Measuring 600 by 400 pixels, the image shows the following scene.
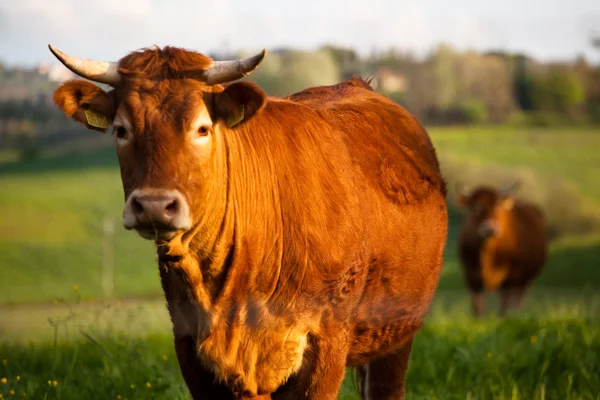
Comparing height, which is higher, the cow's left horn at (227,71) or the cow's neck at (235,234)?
the cow's left horn at (227,71)

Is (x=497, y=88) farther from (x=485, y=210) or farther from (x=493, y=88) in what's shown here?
(x=485, y=210)

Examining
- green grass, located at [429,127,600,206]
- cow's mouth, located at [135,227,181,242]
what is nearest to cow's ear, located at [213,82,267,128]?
cow's mouth, located at [135,227,181,242]

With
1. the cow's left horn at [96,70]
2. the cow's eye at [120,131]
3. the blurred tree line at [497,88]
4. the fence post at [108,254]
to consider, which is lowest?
the fence post at [108,254]

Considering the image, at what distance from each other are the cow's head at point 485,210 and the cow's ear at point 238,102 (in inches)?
558

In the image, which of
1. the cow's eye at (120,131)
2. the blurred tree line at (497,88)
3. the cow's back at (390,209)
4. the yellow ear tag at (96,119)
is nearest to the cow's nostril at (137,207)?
the cow's eye at (120,131)

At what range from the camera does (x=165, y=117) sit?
423 cm

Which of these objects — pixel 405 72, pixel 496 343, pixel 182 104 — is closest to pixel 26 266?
pixel 405 72

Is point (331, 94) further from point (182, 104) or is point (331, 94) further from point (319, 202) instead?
point (182, 104)

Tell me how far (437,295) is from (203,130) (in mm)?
26279

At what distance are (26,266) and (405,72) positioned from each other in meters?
23.1

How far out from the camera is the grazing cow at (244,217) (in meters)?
4.24

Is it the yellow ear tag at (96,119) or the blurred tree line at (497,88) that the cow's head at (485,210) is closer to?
the yellow ear tag at (96,119)

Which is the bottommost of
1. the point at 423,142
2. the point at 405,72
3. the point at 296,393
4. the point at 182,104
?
the point at 405,72

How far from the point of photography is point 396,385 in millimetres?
6238
